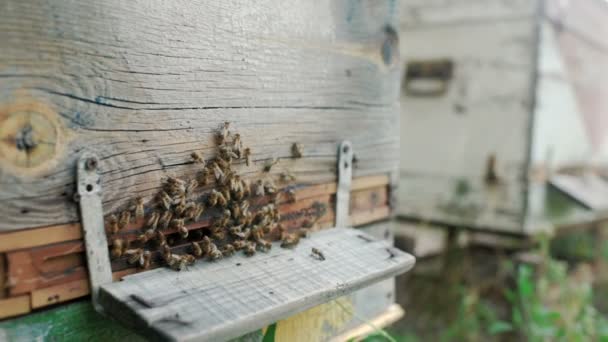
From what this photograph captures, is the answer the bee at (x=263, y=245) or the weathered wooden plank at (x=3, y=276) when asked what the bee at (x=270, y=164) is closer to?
the bee at (x=263, y=245)

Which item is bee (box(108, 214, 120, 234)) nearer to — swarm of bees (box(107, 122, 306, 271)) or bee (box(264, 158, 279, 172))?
swarm of bees (box(107, 122, 306, 271))

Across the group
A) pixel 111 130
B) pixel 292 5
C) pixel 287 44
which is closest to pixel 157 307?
pixel 111 130

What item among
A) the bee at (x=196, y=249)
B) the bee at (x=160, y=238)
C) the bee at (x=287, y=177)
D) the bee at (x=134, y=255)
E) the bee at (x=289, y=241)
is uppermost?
the bee at (x=287, y=177)

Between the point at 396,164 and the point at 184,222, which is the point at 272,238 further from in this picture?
the point at 396,164

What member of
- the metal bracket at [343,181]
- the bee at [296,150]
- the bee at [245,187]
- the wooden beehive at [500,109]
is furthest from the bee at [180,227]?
the wooden beehive at [500,109]

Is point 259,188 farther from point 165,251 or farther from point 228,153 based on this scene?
point 165,251

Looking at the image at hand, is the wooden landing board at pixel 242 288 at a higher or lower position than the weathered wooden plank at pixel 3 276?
lower
